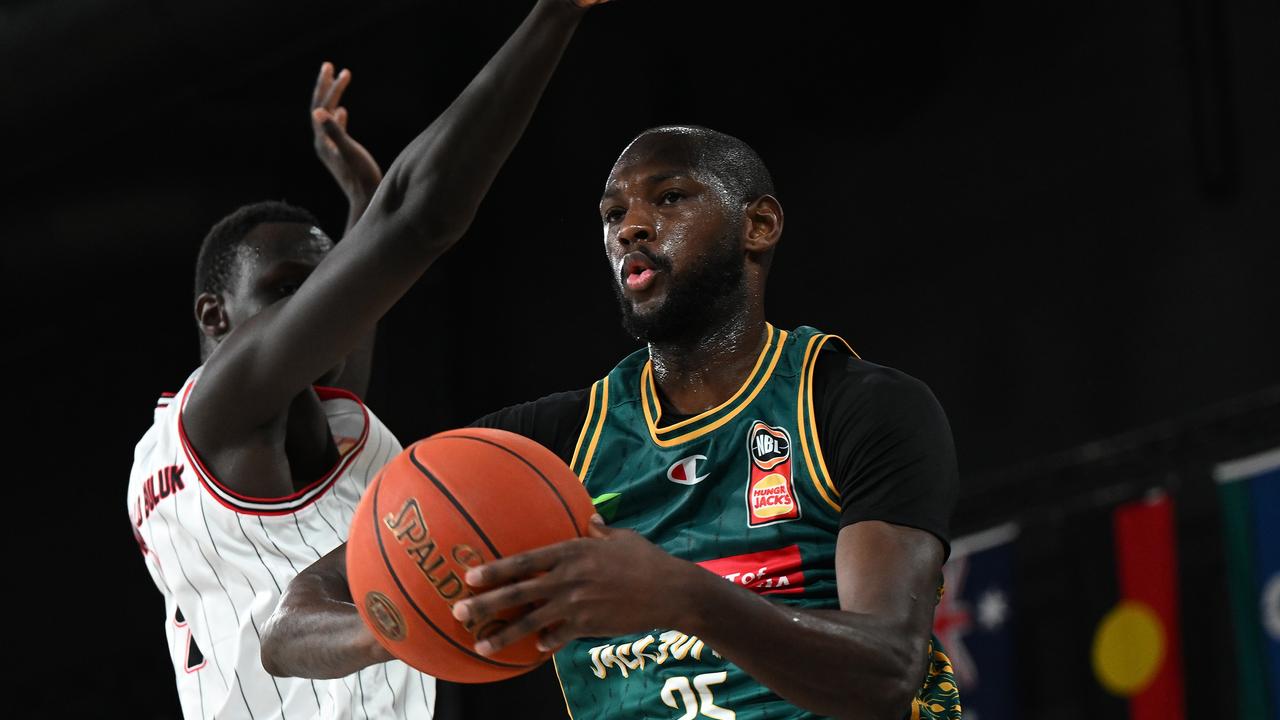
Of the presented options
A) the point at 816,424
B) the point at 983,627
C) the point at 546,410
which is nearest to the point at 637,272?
the point at 546,410

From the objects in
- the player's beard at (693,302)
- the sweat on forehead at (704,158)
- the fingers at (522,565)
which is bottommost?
the fingers at (522,565)

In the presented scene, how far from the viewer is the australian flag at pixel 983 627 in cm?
611

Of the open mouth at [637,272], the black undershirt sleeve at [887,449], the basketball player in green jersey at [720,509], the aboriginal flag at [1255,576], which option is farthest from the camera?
the aboriginal flag at [1255,576]

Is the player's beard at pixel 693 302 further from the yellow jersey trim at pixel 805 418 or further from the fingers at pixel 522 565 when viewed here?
the fingers at pixel 522 565

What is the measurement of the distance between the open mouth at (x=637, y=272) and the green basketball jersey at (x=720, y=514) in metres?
0.20

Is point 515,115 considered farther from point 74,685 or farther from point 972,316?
point 74,685

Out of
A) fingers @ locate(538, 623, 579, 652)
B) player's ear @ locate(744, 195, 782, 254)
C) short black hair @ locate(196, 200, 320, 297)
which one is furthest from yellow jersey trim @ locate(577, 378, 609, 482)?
short black hair @ locate(196, 200, 320, 297)

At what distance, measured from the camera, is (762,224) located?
3.13m

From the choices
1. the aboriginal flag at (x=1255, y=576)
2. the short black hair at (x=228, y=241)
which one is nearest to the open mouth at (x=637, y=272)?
the short black hair at (x=228, y=241)

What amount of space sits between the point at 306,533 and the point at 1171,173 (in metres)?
3.94

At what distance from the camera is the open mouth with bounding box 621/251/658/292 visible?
2.94m

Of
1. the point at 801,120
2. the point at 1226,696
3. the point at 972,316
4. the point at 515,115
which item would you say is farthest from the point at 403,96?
the point at 515,115

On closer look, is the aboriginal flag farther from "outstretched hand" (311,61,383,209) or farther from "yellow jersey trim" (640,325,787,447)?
"outstretched hand" (311,61,383,209)

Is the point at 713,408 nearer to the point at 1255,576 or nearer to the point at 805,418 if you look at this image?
the point at 805,418
